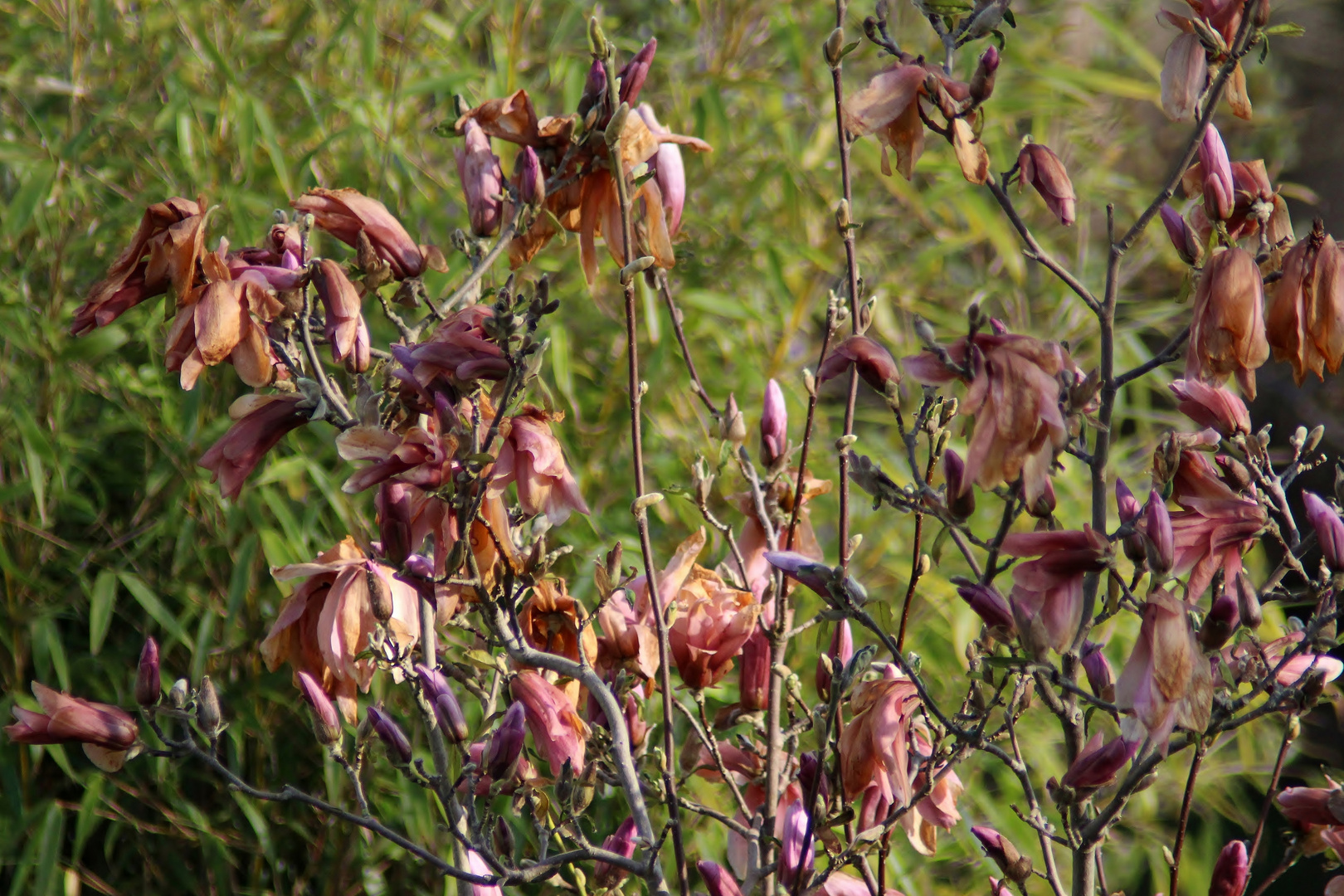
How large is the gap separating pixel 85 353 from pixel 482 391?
700mm

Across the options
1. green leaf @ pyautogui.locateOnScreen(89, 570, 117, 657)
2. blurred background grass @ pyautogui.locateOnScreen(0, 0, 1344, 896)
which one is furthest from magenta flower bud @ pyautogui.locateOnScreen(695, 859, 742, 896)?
green leaf @ pyautogui.locateOnScreen(89, 570, 117, 657)

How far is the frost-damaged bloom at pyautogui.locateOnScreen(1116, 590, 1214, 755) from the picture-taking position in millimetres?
444

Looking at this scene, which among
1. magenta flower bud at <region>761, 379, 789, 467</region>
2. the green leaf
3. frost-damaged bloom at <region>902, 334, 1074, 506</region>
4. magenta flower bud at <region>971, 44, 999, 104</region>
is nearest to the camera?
frost-damaged bloom at <region>902, 334, 1074, 506</region>

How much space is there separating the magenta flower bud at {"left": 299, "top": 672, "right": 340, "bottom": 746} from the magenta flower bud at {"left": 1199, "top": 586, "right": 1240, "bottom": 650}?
39 cm

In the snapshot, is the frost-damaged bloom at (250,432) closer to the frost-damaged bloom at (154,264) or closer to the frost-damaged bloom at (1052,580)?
the frost-damaged bloom at (154,264)

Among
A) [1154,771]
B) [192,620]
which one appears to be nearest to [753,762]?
[1154,771]

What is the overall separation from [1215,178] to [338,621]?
18.3 inches

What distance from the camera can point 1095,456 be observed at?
0.53m

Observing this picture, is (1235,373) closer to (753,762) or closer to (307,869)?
(753,762)

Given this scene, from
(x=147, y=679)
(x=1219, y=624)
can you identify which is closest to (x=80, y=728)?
(x=147, y=679)

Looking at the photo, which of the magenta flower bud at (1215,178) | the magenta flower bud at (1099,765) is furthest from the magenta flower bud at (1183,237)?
the magenta flower bud at (1099,765)

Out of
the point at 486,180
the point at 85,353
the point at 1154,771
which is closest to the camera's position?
the point at 1154,771

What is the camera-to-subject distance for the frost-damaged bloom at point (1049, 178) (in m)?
0.56

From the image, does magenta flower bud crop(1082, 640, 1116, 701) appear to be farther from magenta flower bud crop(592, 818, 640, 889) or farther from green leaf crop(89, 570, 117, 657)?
green leaf crop(89, 570, 117, 657)
